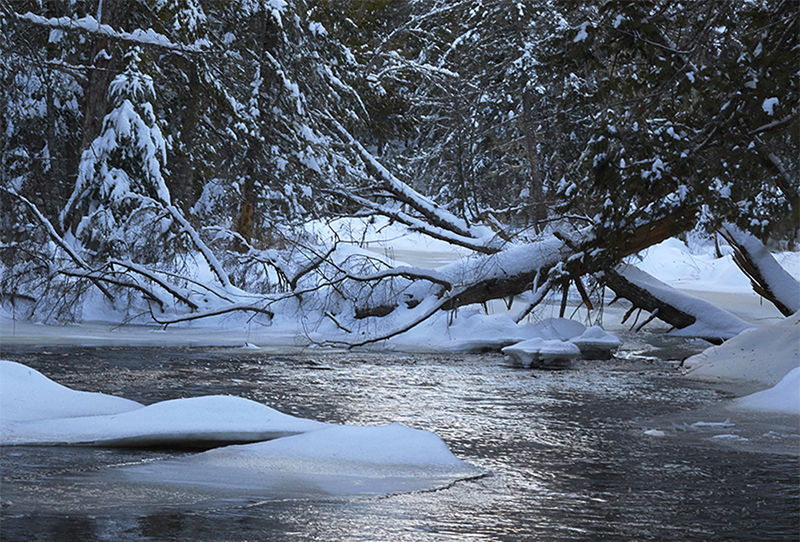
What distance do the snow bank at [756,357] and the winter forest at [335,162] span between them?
3.15 feet

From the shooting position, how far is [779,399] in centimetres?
712

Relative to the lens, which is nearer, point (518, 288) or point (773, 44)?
point (773, 44)

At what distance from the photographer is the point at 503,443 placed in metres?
5.70

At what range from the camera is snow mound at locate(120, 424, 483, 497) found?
14.1ft

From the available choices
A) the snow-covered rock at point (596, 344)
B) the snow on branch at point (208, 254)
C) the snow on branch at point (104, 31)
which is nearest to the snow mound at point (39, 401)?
the snow-covered rock at point (596, 344)

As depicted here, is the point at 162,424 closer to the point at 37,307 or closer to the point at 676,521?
the point at 676,521

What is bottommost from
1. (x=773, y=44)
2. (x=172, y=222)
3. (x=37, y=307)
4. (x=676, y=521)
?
(x=676, y=521)

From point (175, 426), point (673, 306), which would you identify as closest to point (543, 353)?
point (673, 306)

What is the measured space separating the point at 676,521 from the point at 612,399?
12.4 feet

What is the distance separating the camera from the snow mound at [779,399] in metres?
6.93

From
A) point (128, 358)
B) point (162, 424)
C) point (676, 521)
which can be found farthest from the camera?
point (128, 358)

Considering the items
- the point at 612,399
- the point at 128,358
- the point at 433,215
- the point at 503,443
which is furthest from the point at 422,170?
the point at 503,443

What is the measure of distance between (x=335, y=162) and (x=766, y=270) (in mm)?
7439

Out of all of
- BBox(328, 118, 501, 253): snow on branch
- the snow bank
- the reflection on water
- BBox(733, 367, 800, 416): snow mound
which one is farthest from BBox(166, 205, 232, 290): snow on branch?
BBox(733, 367, 800, 416): snow mound
